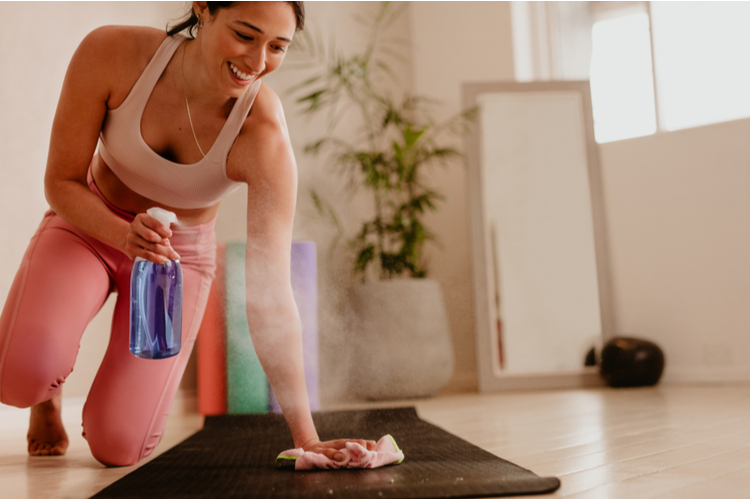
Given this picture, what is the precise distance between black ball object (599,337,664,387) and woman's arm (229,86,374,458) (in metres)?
1.98

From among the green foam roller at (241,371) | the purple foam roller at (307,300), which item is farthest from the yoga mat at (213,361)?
the purple foam roller at (307,300)

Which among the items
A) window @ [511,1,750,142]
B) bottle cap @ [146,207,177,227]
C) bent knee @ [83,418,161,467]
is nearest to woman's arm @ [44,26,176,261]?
bottle cap @ [146,207,177,227]

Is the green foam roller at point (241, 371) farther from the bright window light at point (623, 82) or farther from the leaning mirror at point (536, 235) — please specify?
the bright window light at point (623, 82)

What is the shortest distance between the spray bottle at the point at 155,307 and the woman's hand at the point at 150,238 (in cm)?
15

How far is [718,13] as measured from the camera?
283 centimetres

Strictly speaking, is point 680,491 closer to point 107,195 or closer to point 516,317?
point 107,195

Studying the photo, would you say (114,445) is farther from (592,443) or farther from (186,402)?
(186,402)

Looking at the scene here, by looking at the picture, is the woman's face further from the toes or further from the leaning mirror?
the leaning mirror

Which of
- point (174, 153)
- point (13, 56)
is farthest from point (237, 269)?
point (174, 153)

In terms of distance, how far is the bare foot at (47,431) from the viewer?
1.43 metres

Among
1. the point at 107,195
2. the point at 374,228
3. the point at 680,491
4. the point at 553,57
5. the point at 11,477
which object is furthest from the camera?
the point at 553,57

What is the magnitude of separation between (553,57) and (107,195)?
8.37ft

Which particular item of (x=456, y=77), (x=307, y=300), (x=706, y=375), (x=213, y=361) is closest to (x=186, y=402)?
(x=213, y=361)

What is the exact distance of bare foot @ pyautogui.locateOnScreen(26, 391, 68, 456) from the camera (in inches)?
56.3
